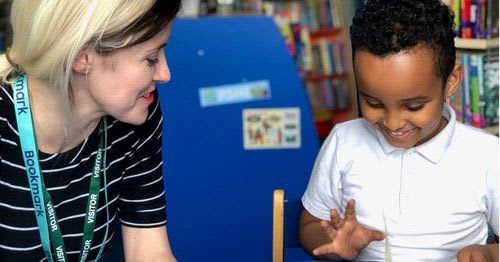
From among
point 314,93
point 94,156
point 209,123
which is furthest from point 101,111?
point 314,93

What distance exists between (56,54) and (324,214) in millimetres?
699

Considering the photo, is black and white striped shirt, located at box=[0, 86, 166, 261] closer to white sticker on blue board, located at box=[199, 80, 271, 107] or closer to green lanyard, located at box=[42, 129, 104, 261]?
green lanyard, located at box=[42, 129, 104, 261]

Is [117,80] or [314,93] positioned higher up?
[117,80]

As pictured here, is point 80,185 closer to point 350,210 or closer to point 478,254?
point 350,210

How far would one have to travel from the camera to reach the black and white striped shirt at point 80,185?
146 cm

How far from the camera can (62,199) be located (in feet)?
5.00

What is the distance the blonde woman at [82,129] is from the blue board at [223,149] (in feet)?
3.30

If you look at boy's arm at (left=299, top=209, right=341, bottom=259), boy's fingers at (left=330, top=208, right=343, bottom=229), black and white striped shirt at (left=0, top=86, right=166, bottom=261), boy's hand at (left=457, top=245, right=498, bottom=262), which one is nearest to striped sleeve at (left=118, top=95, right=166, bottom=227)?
black and white striped shirt at (left=0, top=86, right=166, bottom=261)

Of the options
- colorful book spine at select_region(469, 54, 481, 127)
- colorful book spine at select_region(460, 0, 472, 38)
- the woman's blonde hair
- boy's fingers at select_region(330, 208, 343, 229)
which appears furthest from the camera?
colorful book spine at select_region(469, 54, 481, 127)

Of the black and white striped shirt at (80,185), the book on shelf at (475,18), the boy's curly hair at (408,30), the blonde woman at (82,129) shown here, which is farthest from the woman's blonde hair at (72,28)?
the book on shelf at (475,18)

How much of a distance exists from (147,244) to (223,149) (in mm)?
1062

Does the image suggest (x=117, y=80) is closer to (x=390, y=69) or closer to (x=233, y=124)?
(x=390, y=69)

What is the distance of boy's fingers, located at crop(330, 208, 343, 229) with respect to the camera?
1430 millimetres

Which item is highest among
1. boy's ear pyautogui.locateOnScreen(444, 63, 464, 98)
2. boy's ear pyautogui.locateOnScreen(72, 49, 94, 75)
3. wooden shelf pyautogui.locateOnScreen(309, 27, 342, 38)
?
boy's ear pyautogui.locateOnScreen(72, 49, 94, 75)
